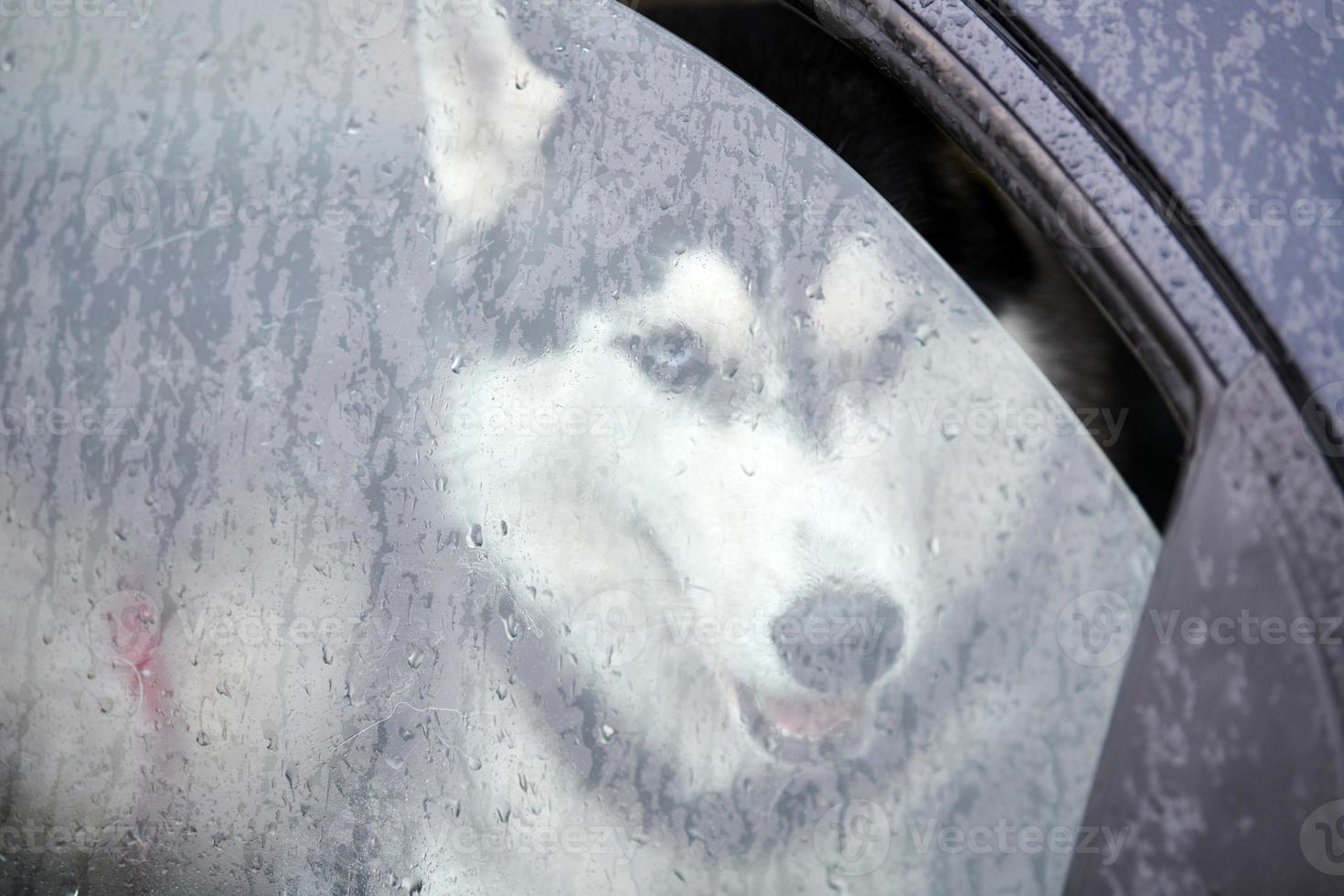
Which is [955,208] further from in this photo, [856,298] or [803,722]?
[803,722]

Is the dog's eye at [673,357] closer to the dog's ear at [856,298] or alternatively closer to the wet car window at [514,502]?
the wet car window at [514,502]

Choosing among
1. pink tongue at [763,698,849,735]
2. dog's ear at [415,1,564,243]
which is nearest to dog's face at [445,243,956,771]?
pink tongue at [763,698,849,735]

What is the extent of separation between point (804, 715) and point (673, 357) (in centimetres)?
32

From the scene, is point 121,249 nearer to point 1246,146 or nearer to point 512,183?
point 512,183

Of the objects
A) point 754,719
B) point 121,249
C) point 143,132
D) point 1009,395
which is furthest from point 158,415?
point 1009,395

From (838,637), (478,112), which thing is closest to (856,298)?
(838,637)

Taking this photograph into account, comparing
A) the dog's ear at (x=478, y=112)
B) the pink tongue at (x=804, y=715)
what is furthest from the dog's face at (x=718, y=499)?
the dog's ear at (x=478, y=112)

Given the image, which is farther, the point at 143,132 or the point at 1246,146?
the point at 143,132

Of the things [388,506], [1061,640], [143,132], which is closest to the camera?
[1061,640]

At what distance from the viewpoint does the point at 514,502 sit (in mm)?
815

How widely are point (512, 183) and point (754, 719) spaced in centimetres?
53

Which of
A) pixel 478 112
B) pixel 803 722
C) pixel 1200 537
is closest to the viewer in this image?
pixel 1200 537

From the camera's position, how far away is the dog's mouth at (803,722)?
2.42 feet

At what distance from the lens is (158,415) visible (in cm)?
87
